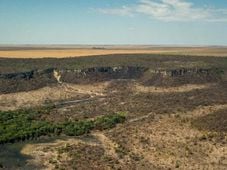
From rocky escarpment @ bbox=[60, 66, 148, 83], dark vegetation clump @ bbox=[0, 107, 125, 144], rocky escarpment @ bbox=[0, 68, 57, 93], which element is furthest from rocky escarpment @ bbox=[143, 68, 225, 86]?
dark vegetation clump @ bbox=[0, 107, 125, 144]

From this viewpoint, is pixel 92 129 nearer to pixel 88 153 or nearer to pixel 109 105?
pixel 88 153

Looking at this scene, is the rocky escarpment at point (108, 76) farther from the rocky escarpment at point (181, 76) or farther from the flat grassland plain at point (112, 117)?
the flat grassland plain at point (112, 117)

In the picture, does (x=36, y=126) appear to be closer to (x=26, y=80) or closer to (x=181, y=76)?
(x=26, y=80)

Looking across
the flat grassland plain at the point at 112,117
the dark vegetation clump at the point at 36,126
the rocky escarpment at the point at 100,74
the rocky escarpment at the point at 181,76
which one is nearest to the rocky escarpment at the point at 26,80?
the flat grassland plain at the point at 112,117

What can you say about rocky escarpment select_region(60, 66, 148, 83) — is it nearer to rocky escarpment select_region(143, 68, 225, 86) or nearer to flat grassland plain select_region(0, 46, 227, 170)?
flat grassland plain select_region(0, 46, 227, 170)

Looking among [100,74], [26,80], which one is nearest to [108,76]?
[100,74]
